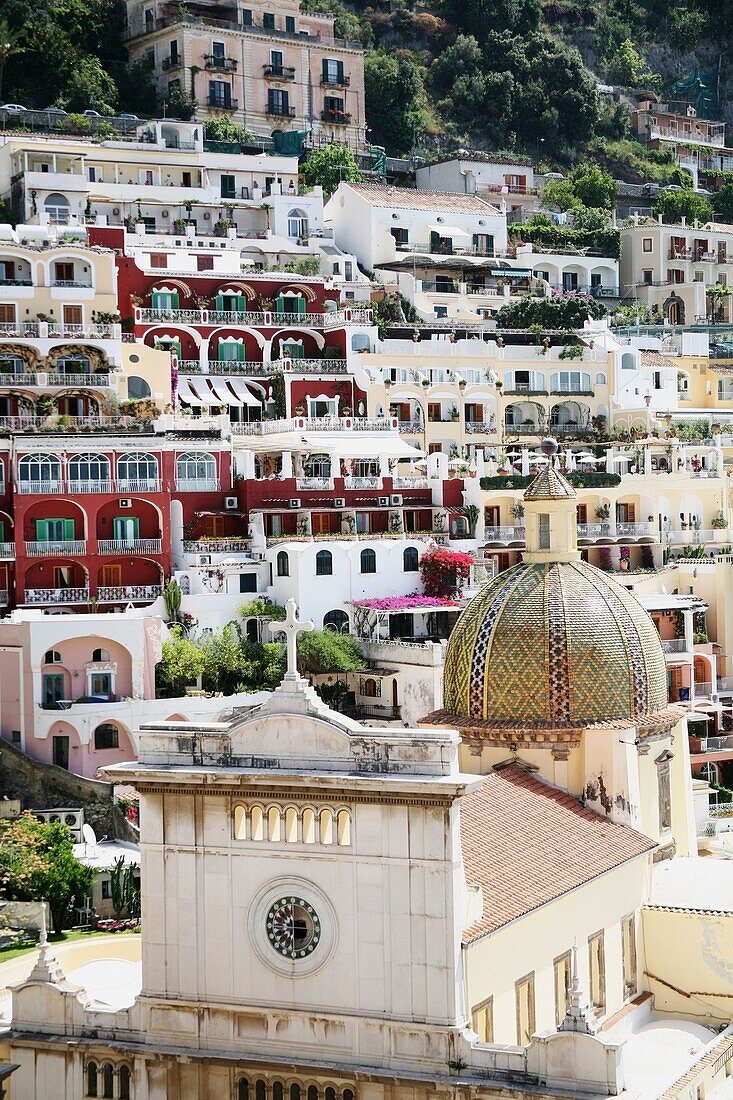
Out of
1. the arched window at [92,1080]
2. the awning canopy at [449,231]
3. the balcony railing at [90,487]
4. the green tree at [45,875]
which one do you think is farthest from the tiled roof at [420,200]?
the arched window at [92,1080]

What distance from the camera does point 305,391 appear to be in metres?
83.7

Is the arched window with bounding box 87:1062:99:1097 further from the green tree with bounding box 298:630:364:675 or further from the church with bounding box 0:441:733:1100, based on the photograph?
the green tree with bounding box 298:630:364:675

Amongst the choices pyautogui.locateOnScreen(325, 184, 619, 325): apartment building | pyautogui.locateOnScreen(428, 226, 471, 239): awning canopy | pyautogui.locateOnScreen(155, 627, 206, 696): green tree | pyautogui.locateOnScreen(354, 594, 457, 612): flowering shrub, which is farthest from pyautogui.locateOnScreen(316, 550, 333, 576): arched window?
pyautogui.locateOnScreen(428, 226, 471, 239): awning canopy

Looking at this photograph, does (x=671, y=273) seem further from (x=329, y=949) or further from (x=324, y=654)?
(x=329, y=949)

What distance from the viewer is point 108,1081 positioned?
3384 cm

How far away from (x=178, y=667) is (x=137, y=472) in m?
8.57

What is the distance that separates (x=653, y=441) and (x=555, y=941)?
→ 5014 cm

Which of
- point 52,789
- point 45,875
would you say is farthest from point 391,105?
point 45,875

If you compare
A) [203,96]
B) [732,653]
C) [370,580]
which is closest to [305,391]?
[370,580]

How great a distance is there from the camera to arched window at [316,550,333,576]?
71312 mm

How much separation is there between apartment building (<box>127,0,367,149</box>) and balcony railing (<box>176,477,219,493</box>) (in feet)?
129

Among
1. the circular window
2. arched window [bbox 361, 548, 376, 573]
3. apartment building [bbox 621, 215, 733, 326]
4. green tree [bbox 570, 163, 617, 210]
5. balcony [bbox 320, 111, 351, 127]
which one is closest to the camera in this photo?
the circular window

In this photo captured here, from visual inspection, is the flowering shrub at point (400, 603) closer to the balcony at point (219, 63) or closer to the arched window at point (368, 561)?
the arched window at point (368, 561)

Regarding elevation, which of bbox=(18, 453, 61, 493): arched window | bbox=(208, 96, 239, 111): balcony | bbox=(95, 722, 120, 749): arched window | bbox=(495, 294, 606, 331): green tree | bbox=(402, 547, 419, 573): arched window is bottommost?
bbox=(95, 722, 120, 749): arched window
